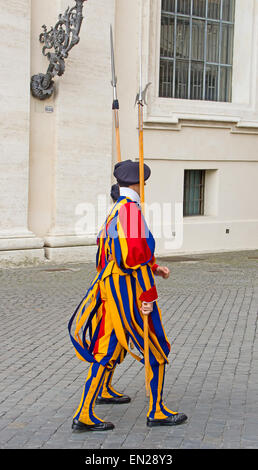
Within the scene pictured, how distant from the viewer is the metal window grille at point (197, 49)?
15805 millimetres

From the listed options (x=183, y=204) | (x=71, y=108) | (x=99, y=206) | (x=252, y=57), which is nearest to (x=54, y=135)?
(x=71, y=108)

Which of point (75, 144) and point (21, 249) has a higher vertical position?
point (75, 144)

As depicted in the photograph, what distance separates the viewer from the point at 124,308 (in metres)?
5.00

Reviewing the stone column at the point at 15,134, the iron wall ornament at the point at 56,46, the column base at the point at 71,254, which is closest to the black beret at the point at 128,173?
the stone column at the point at 15,134

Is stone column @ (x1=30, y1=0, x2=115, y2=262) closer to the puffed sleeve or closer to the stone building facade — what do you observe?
the stone building facade

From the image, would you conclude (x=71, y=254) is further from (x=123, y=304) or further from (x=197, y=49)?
(x=123, y=304)

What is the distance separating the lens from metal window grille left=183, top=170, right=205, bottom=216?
16.4 meters

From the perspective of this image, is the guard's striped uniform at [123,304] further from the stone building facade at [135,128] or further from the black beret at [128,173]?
the stone building facade at [135,128]

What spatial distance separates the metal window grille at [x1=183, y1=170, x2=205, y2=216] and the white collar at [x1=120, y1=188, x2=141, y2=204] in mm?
11192

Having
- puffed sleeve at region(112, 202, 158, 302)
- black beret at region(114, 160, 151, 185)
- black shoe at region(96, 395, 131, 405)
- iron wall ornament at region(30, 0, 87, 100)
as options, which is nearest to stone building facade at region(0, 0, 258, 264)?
iron wall ornament at region(30, 0, 87, 100)

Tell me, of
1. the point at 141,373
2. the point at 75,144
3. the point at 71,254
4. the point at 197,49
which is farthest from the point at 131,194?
the point at 197,49

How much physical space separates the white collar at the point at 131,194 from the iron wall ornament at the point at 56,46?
26.7 ft

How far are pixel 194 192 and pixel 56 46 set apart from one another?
485 cm

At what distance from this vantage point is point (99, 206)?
1435 centimetres
